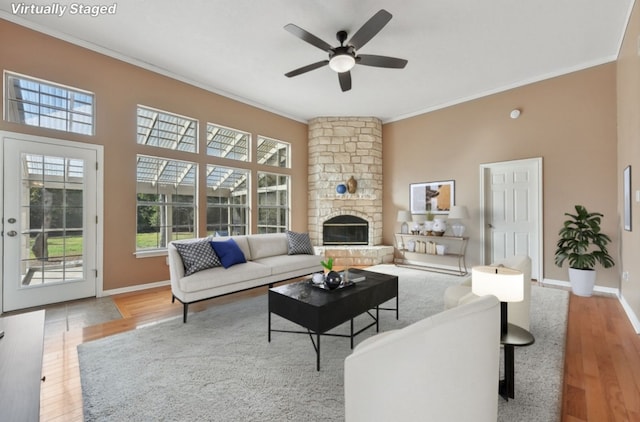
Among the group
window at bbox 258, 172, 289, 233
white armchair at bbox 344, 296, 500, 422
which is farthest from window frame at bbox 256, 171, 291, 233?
white armchair at bbox 344, 296, 500, 422

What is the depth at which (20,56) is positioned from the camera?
3197mm

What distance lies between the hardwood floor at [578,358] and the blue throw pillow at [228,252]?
1.79ft

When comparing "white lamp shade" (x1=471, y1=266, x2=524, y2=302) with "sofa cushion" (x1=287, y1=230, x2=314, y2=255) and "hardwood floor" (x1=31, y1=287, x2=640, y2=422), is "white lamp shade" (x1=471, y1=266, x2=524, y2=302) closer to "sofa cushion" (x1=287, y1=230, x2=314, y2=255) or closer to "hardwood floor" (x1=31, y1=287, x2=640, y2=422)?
"hardwood floor" (x1=31, y1=287, x2=640, y2=422)

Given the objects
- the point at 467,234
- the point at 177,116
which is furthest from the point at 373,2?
the point at 467,234

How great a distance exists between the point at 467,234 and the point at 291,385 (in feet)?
15.3

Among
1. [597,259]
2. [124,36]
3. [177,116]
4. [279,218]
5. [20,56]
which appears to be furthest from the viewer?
[279,218]

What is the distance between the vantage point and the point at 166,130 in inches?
176

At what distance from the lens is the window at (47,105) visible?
3219mm

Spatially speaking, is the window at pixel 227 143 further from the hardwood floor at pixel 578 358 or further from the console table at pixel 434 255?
the console table at pixel 434 255

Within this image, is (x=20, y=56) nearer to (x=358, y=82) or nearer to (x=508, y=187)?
(x=358, y=82)

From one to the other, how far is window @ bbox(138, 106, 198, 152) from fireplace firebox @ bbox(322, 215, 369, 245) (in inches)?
128

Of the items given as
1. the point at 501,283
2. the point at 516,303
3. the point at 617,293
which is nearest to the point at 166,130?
the point at 501,283

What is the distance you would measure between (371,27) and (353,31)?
2.68 ft

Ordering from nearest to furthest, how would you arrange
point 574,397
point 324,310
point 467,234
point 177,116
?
1. point 574,397
2. point 324,310
3. point 177,116
4. point 467,234
